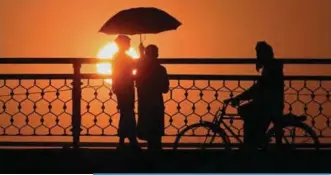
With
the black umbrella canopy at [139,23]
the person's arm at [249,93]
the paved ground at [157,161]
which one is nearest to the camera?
the paved ground at [157,161]

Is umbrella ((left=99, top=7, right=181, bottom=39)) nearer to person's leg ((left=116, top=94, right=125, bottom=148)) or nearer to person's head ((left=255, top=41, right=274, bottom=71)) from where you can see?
person's leg ((left=116, top=94, right=125, bottom=148))

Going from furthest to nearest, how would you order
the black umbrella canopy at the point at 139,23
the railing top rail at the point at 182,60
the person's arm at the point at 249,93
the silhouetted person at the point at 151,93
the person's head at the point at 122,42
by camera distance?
the black umbrella canopy at the point at 139,23 < the railing top rail at the point at 182,60 < the person's head at the point at 122,42 < the silhouetted person at the point at 151,93 < the person's arm at the point at 249,93

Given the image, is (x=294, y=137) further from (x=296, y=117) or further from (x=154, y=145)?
(x=154, y=145)

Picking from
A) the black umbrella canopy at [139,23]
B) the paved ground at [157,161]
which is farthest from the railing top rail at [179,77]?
the black umbrella canopy at [139,23]

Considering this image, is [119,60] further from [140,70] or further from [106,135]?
[106,135]

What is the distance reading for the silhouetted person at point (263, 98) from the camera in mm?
10703

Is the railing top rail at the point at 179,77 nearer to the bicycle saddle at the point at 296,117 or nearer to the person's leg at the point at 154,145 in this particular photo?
the bicycle saddle at the point at 296,117

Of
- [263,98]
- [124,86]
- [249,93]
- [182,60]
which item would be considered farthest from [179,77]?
[263,98]

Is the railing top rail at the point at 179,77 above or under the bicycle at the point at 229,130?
above

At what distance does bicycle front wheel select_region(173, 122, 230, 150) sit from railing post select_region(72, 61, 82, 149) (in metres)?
1.41

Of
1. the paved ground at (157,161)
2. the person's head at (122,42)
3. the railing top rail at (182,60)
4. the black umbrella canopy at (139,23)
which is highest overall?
the black umbrella canopy at (139,23)

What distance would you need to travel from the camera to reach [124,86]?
10977mm

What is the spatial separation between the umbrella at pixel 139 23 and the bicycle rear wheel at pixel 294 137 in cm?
321

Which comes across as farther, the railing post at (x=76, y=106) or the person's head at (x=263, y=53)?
the railing post at (x=76, y=106)
